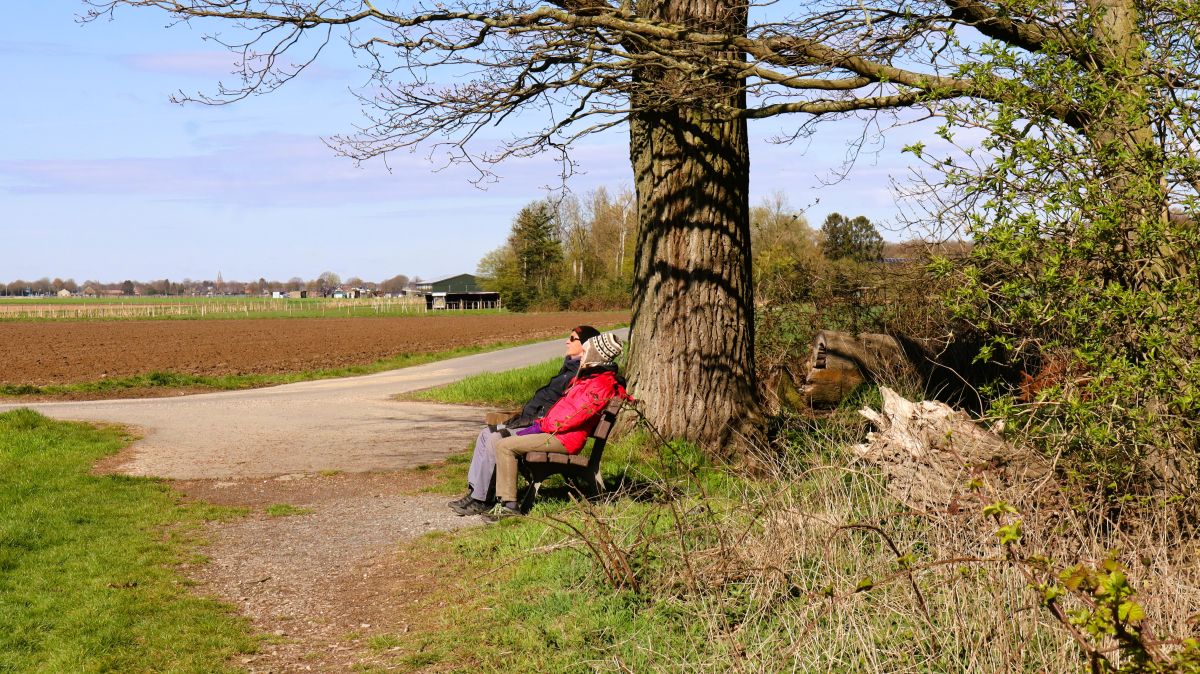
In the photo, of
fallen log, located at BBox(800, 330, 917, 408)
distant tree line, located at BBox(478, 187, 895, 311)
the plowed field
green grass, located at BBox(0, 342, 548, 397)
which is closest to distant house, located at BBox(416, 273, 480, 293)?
distant tree line, located at BBox(478, 187, 895, 311)

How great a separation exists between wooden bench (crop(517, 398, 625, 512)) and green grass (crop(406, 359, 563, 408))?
29.6 feet

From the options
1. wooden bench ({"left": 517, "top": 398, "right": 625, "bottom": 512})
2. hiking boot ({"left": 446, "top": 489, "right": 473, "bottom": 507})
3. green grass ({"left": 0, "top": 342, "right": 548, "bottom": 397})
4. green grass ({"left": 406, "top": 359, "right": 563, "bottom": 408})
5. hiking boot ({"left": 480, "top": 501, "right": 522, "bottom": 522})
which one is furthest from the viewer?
green grass ({"left": 0, "top": 342, "right": 548, "bottom": 397})

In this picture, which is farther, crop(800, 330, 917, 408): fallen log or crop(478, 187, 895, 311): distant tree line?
crop(478, 187, 895, 311): distant tree line

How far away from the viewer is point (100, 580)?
6.53 meters

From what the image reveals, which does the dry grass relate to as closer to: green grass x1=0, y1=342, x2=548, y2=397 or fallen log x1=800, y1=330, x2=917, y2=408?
fallen log x1=800, y1=330, x2=917, y2=408

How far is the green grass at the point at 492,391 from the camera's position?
17.4 metres

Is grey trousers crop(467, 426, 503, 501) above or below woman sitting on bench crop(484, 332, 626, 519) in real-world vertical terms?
below

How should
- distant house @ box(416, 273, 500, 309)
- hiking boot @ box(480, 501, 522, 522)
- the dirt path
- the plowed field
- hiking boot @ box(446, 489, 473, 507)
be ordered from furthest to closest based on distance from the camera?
distant house @ box(416, 273, 500, 309) < the plowed field < hiking boot @ box(446, 489, 473, 507) < hiking boot @ box(480, 501, 522, 522) < the dirt path

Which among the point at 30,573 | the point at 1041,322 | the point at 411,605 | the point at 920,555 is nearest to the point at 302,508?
the point at 30,573

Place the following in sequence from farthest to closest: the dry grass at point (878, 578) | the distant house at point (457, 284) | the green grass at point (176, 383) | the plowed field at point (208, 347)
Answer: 1. the distant house at point (457, 284)
2. the plowed field at point (208, 347)
3. the green grass at point (176, 383)
4. the dry grass at point (878, 578)

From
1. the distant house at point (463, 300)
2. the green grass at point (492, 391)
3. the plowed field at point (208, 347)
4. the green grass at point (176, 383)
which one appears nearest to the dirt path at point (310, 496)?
the green grass at point (492, 391)

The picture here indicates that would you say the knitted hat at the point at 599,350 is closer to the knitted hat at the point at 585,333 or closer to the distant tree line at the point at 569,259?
the knitted hat at the point at 585,333

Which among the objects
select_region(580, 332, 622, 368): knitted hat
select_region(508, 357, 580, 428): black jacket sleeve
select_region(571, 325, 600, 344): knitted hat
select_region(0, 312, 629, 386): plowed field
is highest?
select_region(571, 325, 600, 344): knitted hat

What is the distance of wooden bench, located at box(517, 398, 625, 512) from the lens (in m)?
7.54
